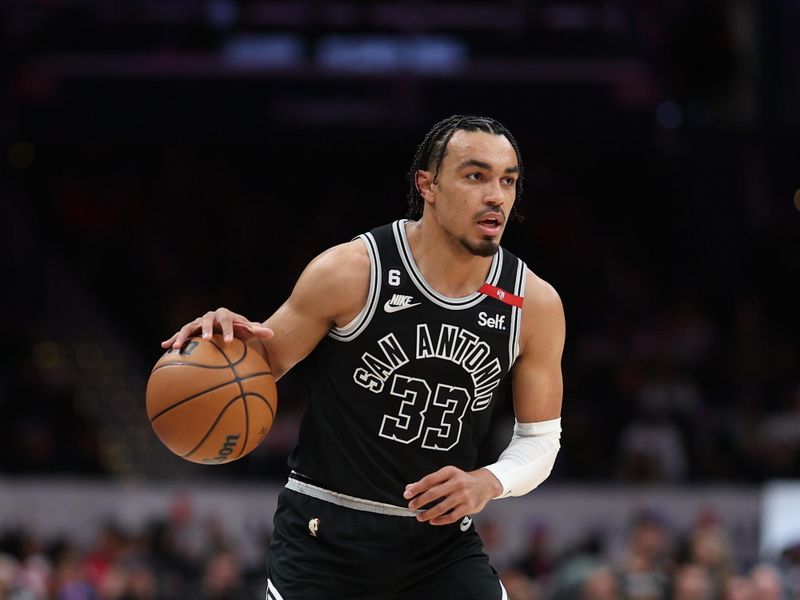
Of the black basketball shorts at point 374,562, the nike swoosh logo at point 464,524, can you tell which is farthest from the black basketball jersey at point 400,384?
the nike swoosh logo at point 464,524

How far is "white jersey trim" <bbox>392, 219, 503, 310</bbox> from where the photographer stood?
586cm

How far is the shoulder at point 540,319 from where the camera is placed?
5996mm

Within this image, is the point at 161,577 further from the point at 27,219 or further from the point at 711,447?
the point at 27,219

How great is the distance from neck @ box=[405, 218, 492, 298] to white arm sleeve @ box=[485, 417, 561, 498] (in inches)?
27.5

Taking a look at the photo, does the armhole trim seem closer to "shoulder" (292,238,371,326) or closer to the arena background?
"shoulder" (292,238,371,326)

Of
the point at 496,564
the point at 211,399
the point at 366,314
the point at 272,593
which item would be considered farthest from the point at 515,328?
the point at 496,564

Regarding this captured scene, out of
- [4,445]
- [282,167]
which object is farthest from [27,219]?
[4,445]

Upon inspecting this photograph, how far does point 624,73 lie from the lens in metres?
19.1

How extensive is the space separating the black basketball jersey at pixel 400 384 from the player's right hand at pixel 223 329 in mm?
309

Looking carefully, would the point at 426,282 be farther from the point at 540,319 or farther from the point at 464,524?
the point at 464,524

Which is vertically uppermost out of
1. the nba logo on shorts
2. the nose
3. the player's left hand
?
the nose

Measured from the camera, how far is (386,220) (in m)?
22.3

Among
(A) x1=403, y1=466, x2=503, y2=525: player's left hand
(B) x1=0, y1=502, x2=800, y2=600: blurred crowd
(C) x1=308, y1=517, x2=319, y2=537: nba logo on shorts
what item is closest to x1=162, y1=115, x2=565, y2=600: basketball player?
(C) x1=308, y1=517, x2=319, y2=537: nba logo on shorts

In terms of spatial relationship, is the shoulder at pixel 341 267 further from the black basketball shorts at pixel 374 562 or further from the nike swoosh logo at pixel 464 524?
the nike swoosh logo at pixel 464 524
